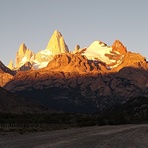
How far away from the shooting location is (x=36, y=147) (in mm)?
39781

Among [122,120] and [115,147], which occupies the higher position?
[122,120]

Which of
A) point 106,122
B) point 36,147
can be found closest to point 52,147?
point 36,147

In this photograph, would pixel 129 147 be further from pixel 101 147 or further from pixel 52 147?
pixel 52 147

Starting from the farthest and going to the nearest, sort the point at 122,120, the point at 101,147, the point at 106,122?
1. the point at 122,120
2. the point at 106,122
3. the point at 101,147

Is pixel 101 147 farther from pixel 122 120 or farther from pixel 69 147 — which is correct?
pixel 122 120

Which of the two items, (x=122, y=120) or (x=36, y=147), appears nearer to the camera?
(x=36, y=147)

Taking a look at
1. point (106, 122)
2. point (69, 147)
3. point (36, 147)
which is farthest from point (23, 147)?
point (106, 122)

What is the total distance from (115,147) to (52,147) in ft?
22.5

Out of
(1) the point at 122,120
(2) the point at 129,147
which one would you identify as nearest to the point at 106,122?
(1) the point at 122,120

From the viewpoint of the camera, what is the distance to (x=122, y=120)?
6491 inches

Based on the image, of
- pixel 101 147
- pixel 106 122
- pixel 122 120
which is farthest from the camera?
pixel 122 120

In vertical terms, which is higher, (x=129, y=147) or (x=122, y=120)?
(x=122, y=120)

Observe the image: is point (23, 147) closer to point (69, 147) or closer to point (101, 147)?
point (69, 147)

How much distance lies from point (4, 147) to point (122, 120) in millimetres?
127947
